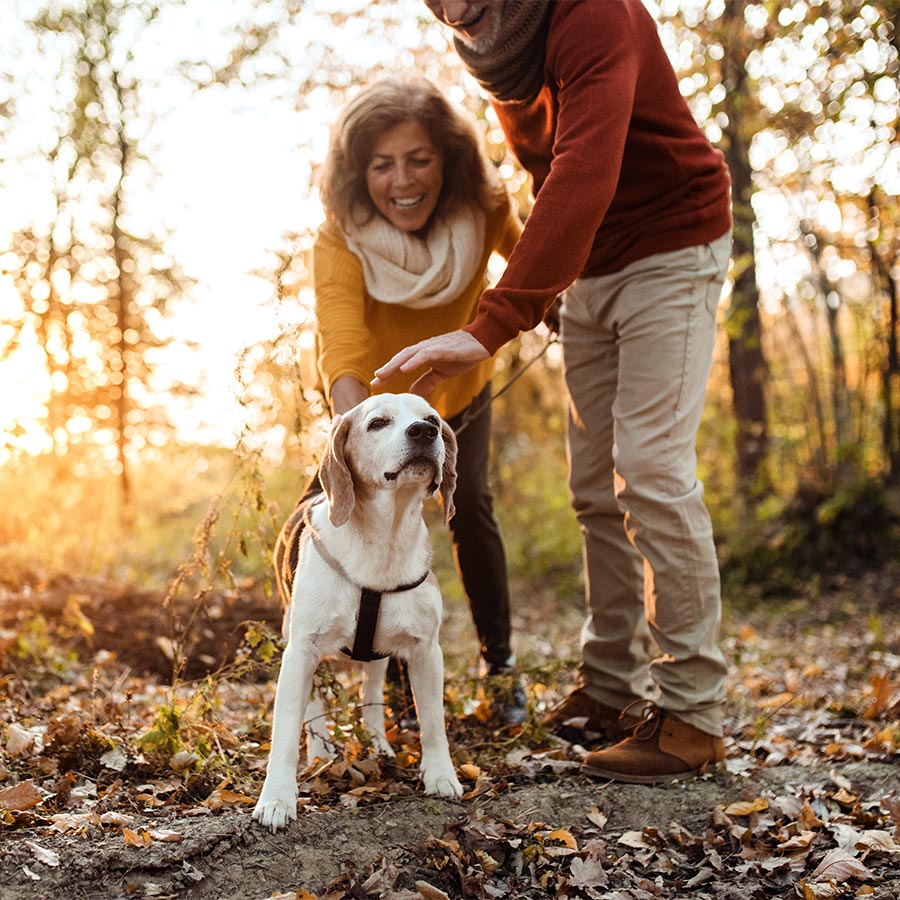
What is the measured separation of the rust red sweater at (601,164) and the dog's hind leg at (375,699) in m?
1.32

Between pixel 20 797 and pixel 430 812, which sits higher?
pixel 20 797

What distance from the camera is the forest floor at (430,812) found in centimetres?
254

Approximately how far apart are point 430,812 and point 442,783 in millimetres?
138

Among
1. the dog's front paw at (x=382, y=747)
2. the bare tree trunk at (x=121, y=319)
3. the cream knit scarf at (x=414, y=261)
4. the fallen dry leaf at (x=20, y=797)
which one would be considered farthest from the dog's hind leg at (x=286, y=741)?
the bare tree trunk at (x=121, y=319)

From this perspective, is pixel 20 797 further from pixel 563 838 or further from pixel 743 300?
pixel 743 300

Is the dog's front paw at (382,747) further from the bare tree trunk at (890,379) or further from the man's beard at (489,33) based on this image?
the bare tree trunk at (890,379)

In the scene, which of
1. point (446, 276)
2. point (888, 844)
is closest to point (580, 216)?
point (446, 276)

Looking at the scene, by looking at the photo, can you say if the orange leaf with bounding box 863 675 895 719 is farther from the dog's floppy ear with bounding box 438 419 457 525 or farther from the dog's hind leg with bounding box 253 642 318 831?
the dog's hind leg with bounding box 253 642 318 831

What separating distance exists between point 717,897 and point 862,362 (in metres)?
6.64

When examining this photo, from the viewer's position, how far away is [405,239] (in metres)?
3.66

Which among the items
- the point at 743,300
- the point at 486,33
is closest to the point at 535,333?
the point at 743,300

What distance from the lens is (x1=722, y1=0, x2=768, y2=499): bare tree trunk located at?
25.7ft

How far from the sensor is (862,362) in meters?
8.34

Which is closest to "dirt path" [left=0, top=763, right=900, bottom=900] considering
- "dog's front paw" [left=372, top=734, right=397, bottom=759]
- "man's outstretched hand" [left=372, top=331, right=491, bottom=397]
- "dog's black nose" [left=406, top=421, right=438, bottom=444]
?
"dog's front paw" [left=372, top=734, right=397, bottom=759]
